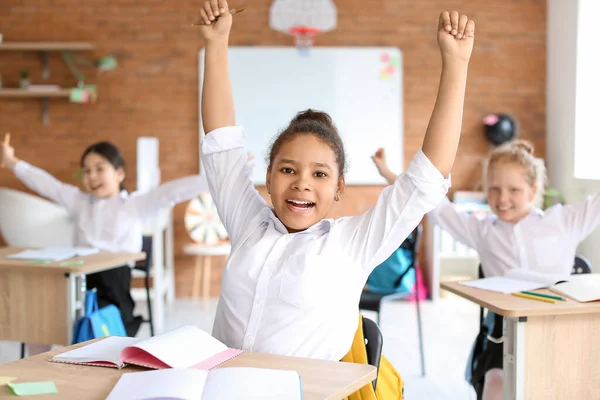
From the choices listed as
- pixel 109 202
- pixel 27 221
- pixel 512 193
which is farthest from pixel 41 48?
pixel 512 193

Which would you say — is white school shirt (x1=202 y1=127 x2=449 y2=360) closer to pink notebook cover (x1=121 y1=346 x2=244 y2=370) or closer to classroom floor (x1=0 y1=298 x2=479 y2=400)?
pink notebook cover (x1=121 y1=346 x2=244 y2=370)

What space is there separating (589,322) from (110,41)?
201 inches

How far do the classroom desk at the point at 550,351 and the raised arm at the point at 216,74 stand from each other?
98 cm

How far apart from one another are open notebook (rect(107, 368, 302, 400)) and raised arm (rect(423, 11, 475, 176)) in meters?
0.59

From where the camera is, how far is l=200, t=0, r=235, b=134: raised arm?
5.58 feet

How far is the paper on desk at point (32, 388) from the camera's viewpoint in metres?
1.14

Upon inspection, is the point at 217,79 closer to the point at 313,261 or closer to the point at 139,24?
the point at 313,261

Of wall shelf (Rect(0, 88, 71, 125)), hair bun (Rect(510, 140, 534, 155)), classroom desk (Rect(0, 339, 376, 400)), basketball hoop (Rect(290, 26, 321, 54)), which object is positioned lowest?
classroom desk (Rect(0, 339, 376, 400))

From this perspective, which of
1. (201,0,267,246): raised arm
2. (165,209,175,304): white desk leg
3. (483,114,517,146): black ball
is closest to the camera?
(201,0,267,246): raised arm

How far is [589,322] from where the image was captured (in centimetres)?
223

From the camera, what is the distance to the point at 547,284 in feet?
7.91

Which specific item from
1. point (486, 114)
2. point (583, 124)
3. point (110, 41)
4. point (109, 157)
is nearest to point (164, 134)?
point (110, 41)

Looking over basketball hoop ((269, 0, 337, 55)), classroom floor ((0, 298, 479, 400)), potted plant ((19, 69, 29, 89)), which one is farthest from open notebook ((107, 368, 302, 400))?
potted plant ((19, 69, 29, 89))

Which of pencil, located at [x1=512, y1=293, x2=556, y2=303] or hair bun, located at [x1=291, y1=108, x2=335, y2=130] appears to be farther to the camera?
pencil, located at [x1=512, y1=293, x2=556, y2=303]
